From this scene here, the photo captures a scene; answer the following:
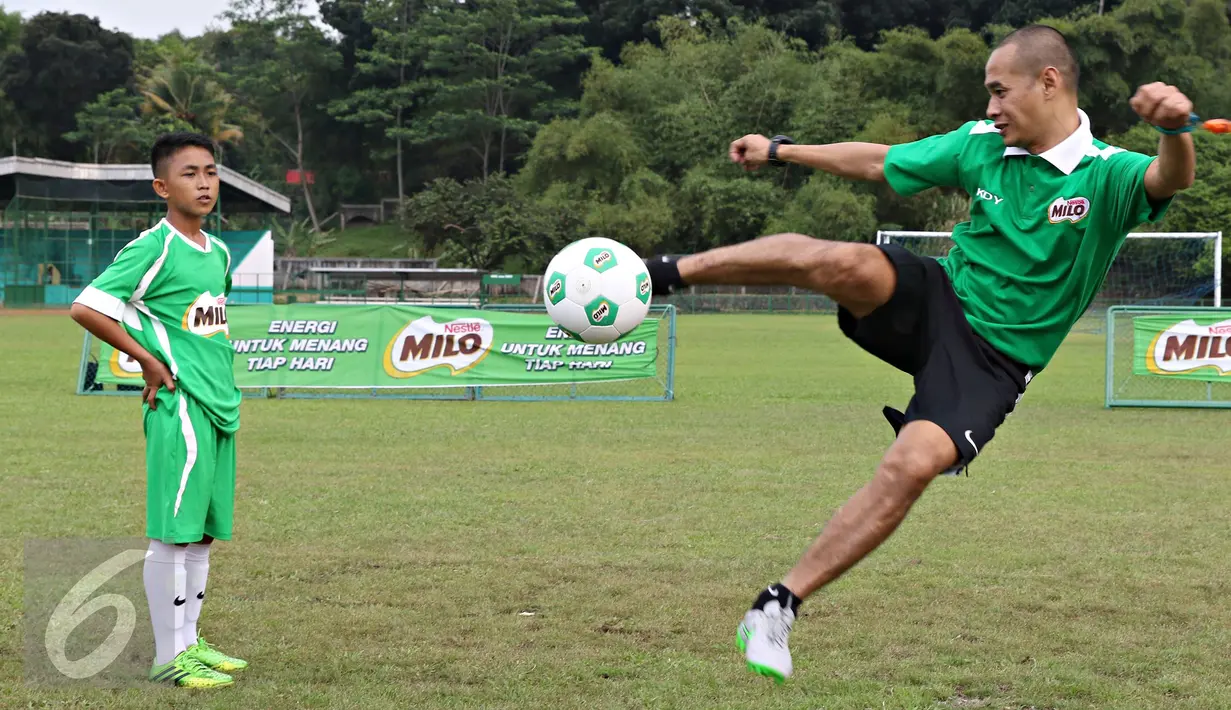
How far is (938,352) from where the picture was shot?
4.76 metres

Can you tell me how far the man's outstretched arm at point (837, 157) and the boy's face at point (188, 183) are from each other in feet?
7.47

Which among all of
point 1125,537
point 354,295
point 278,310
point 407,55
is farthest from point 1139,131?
point 1125,537

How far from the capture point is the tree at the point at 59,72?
77.8m

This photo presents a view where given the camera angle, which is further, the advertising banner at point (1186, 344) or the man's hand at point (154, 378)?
the advertising banner at point (1186, 344)

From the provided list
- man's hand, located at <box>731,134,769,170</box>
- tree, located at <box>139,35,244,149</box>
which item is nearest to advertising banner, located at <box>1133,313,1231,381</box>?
man's hand, located at <box>731,134,769,170</box>

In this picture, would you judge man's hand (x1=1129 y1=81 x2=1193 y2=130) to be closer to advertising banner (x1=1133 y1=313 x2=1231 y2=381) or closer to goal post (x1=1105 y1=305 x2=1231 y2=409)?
goal post (x1=1105 y1=305 x2=1231 y2=409)

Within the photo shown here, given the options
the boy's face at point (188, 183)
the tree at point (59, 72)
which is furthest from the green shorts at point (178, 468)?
the tree at point (59, 72)

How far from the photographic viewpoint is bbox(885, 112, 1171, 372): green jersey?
4.65 m

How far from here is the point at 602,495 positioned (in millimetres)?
9922

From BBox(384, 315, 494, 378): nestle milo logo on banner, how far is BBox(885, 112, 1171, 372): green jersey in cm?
1250

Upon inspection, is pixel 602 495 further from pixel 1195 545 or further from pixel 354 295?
pixel 354 295

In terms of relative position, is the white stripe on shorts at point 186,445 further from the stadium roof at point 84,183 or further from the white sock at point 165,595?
the stadium roof at point 84,183

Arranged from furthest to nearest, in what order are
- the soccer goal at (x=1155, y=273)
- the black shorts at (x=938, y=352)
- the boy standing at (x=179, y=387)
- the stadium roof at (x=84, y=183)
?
the stadium roof at (x=84, y=183) → the soccer goal at (x=1155, y=273) → the boy standing at (x=179, y=387) → the black shorts at (x=938, y=352)

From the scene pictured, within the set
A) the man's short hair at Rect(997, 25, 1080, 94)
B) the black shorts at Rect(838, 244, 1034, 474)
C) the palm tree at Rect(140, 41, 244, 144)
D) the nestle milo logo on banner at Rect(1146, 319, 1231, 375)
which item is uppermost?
the palm tree at Rect(140, 41, 244, 144)
